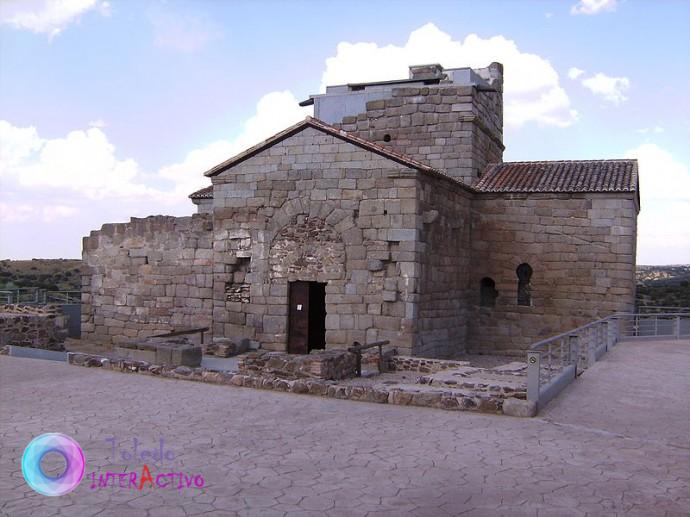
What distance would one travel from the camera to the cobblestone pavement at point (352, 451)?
5.52 meters

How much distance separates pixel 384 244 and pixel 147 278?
7569 mm

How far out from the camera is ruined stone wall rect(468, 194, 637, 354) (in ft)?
60.2

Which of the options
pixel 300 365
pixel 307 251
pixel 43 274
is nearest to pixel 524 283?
pixel 307 251

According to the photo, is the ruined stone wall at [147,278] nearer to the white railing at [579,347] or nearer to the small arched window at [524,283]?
the small arched window at [524,283]

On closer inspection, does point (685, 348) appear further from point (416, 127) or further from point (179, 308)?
point (179, 308)

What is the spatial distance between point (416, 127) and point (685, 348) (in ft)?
32.7


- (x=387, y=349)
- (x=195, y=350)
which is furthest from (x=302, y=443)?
(x=387, y=349)

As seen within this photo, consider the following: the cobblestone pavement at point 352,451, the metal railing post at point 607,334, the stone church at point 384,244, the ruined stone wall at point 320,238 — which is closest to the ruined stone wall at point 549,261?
the stone church at point 384,244

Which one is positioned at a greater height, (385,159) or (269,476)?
(385,159)

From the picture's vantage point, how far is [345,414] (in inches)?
348

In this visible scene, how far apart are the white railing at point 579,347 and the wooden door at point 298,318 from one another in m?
5.69

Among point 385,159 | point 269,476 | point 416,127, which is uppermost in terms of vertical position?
point 416,127

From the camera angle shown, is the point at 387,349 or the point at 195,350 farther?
the point at 387,349

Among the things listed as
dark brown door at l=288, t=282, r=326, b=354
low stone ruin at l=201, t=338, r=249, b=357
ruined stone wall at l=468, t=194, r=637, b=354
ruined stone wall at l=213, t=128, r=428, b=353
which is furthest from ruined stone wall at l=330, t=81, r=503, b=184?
low stone ruin at l=201, t=338, r=249, b=357
